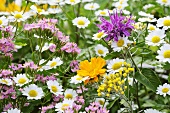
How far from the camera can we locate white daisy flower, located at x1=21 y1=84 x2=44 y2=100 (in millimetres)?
1210

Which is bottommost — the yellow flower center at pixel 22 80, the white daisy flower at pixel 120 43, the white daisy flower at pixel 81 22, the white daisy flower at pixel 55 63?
the yellow flower center at pixel 22 80

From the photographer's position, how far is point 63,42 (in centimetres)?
133

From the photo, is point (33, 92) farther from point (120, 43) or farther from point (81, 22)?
point (81, 22)

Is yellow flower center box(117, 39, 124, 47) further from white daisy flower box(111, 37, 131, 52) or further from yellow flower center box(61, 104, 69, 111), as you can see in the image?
yellow flower center box(61, 104, 69, 111)

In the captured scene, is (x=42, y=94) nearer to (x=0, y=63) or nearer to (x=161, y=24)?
(x=0, y=63)

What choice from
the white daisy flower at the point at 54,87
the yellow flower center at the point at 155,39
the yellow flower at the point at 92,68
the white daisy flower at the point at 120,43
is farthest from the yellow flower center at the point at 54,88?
the yellow flower center at the point at 155,39

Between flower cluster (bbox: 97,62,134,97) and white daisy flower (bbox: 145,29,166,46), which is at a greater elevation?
white daisy flower (bbox: 145,29,166,46)

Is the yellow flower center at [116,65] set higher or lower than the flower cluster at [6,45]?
lower

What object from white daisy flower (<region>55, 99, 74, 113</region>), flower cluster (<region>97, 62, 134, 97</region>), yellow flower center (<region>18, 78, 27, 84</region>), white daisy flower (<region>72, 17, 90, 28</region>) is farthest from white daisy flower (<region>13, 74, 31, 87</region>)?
white daisy flower (<region>72, 17, 90, 28</region>)

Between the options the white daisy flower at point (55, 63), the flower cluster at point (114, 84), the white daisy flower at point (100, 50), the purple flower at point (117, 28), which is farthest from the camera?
the white daisy flower at point (100, 50)

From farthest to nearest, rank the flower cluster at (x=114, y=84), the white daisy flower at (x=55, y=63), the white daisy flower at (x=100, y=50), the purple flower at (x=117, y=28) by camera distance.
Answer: the white daisy flower at (x=100, y=50) < the white daisy flower at (x=55, y=63) < the purple flower at (x=117, y=28) < the flower cluster at (x=114, y=84)

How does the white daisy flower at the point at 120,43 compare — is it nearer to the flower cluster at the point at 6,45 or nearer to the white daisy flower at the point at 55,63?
the white daisy flower at the point at 55,63

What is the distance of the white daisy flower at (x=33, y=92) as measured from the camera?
1.21 metres

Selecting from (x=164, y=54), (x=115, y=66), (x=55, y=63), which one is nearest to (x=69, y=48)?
(x=55, y=63)
